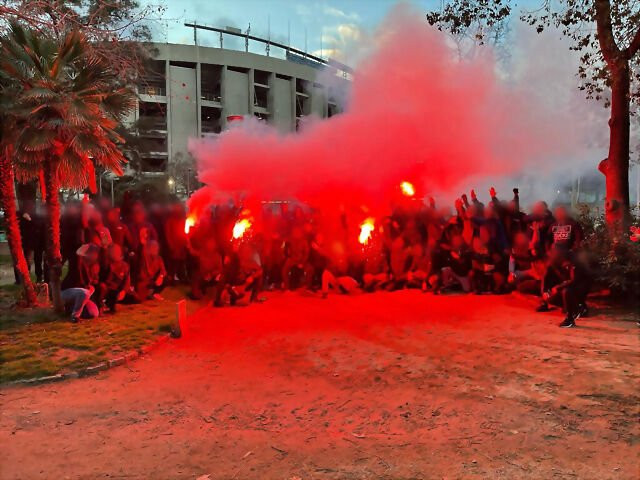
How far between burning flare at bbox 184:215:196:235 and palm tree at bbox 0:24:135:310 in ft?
7.30

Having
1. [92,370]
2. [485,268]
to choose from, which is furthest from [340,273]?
[92,370]

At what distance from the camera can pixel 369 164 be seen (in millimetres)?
13320

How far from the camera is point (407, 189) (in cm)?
1318

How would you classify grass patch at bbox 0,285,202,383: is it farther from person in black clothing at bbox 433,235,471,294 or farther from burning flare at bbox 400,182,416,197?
burning flare at bbox 400,182,416,197

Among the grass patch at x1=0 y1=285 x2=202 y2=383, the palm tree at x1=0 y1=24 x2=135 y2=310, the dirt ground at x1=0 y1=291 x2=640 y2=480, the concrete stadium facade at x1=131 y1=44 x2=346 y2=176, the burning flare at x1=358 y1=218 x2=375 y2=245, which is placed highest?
the concrete stadium facade at x1=131 y1=44 x2=346 y2=176

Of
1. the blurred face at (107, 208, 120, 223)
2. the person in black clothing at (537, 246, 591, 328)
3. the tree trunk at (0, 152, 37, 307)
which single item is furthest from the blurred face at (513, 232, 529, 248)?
the tree trunk at (0, 152, 37, 307)

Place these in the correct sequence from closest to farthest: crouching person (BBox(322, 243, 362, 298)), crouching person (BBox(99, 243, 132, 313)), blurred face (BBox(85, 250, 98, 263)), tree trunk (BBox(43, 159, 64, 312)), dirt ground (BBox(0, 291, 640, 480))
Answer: dirt ground (BBox(0, 291, 640, 480)) → blurred face (BBox(85, 250, 98, 263)) → crouching person (BBox(99, 243, 132, 313)) → tree trunk (BBox(43, 159, 64, 312)) → crouching person (BBox(322, 243, 362, 298))

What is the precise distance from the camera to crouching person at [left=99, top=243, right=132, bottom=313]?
8.75 m

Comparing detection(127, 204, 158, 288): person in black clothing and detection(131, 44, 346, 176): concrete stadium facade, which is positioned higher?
detection(131, 44, 346, 176): concrete stadium facade

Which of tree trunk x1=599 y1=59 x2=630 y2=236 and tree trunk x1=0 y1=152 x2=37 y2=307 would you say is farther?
tree trunk x1=599 y1=59 x2=630 y2=236

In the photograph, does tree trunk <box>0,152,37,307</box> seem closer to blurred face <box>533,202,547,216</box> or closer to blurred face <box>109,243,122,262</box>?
blurred face <box>109,243,122,262</box>

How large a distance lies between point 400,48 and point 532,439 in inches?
398

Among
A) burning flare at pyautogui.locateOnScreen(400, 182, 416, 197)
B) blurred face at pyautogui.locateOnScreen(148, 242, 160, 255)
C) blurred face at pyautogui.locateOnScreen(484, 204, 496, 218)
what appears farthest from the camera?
burning flare at pyautogui.locateOnScreen(400, 182, 416, 197)

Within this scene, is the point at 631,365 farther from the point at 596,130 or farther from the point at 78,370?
the point at 596,130
